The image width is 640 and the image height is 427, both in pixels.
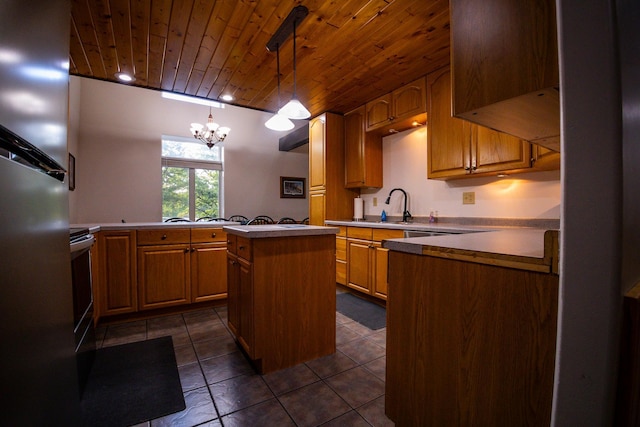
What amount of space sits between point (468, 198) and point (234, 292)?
2403 millimetres

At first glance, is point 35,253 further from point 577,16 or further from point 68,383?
point 577,16

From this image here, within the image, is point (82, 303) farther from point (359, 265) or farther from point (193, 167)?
point (193, 167)

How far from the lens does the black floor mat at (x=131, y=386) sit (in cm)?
138

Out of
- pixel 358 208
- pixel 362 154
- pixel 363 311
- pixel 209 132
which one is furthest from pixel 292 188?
pixel 363 311

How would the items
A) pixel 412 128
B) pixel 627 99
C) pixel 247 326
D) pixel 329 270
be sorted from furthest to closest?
pixel 412 128 < pixel 329 270 < pixel 247 326 < pixel 627 99

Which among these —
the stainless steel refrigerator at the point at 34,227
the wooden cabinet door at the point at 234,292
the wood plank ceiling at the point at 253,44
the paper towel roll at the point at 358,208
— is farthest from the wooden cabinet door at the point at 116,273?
the paper towel roll at the point at 358,208

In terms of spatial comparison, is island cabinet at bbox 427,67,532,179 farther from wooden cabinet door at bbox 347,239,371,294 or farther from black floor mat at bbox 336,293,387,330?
black floor mat at bbox 336,293,387,330

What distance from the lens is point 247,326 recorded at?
5.88 feet

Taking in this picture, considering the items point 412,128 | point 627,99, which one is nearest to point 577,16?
point 627,99

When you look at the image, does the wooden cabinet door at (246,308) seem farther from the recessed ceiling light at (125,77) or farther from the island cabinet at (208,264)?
the recessed ceiling light at (125,77)

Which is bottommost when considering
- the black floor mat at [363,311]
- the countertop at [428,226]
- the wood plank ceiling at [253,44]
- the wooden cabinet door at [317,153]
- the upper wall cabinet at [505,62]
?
the black floor mat at [363,311]

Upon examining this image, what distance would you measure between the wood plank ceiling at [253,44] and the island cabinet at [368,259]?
5.44 feet

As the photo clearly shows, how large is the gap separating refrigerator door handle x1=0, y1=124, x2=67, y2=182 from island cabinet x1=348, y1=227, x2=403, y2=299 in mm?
2477

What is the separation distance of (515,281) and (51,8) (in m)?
1.55
